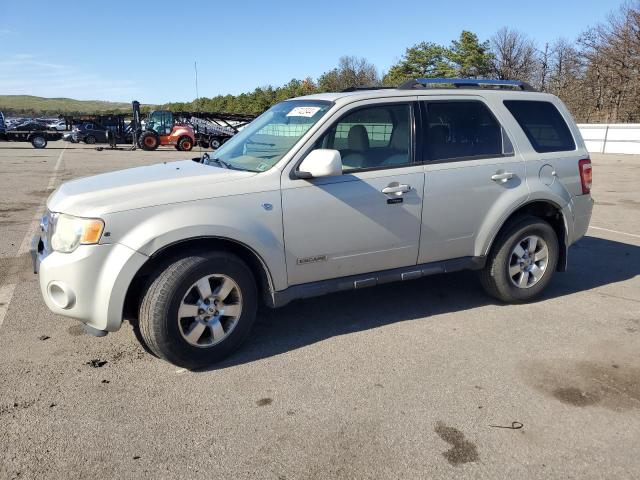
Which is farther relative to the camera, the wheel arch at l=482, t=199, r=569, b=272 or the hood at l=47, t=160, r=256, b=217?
the wheel arch at l=482, t=199, r=569, b=272

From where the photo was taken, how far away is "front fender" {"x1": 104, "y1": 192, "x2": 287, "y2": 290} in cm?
339

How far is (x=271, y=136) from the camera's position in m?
4.38

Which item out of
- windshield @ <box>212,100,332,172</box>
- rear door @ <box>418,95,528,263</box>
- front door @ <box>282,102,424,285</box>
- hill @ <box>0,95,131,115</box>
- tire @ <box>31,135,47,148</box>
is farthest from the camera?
hill @ <box>0,95,131,115</box>

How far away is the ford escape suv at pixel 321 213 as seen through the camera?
11.3ft

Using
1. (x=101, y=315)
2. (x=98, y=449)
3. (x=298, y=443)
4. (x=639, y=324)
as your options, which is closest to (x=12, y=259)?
(x=101, y=315)

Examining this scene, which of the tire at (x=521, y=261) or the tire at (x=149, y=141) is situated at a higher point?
the tire at (x=149, y=141)

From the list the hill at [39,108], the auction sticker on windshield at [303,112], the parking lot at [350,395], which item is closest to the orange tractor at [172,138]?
A: the parking lot at [350,395]

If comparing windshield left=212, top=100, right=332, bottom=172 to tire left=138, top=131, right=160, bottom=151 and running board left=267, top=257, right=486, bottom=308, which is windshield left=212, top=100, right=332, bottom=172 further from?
tire left=138, top=131, right=160, bottom=151

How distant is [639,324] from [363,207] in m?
2.64

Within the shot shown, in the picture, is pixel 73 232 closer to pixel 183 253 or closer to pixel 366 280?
pixel 183 253

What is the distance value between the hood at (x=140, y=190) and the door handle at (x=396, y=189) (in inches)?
41.8

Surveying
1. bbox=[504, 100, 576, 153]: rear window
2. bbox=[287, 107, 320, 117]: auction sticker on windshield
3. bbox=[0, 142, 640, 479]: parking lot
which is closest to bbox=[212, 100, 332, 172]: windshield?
bbox=[287, 107, 320, 117]: auction sticker on windshield

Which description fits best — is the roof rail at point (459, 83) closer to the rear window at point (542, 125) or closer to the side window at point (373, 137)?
the rear window at point (542, 125)

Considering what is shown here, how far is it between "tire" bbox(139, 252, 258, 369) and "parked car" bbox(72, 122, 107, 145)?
3795cm
